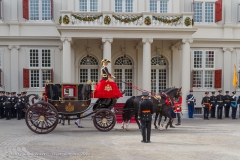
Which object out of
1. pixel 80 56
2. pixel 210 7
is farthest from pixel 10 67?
pixel 210 7

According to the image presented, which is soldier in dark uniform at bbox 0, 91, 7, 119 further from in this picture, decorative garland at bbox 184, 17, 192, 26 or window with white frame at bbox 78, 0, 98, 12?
decorative garland at bbox 184, 17, 192, 26

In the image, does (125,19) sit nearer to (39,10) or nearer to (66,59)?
(66,59)

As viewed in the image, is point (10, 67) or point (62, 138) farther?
point (10, 67)

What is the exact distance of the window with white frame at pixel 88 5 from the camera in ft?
75.4

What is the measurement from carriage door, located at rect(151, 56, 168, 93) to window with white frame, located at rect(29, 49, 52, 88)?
7.29 metres

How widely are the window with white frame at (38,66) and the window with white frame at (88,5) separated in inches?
147

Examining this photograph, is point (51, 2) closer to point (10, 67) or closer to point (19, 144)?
point (10, 67)

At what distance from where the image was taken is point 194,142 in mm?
11211

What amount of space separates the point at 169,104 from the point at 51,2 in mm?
12535

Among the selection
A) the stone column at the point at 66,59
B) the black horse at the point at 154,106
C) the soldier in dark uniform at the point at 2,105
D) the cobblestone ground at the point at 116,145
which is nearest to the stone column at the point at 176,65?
the stone column at the point at 66,59

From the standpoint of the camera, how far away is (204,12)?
24094 millimetres

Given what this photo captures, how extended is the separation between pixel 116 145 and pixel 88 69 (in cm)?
1348

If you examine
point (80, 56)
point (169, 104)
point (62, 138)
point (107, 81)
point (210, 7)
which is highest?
point (210, 7)

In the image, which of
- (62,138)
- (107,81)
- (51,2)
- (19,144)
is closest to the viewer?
(19,144)
